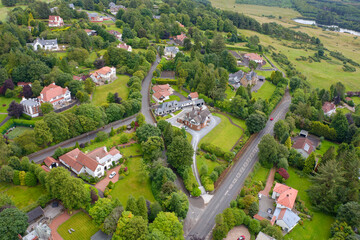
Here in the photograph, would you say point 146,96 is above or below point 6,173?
below

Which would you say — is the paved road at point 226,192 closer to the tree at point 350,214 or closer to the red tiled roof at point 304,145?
the red tiled roof at point 304,145

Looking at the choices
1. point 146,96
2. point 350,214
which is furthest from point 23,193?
point 350,214

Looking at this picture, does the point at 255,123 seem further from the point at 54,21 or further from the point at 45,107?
the point at 54,21

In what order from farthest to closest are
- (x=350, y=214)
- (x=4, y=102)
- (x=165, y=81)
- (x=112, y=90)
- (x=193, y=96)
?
(x=165, y=81)
(x=193, y=96)
(x=112, y=90)
(x=4, y=102)
(x=350, y=214)

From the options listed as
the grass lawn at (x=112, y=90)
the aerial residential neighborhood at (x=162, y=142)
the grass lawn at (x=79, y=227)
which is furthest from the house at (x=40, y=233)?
the grass lawn at (x=112, y=90)

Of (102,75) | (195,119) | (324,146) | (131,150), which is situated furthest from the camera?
(102,75)

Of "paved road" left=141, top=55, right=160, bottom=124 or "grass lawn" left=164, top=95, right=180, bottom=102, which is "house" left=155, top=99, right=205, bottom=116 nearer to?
"paved road" left=141, top=55, right=160, bottom=124

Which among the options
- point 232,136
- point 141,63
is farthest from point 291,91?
point 141,63
